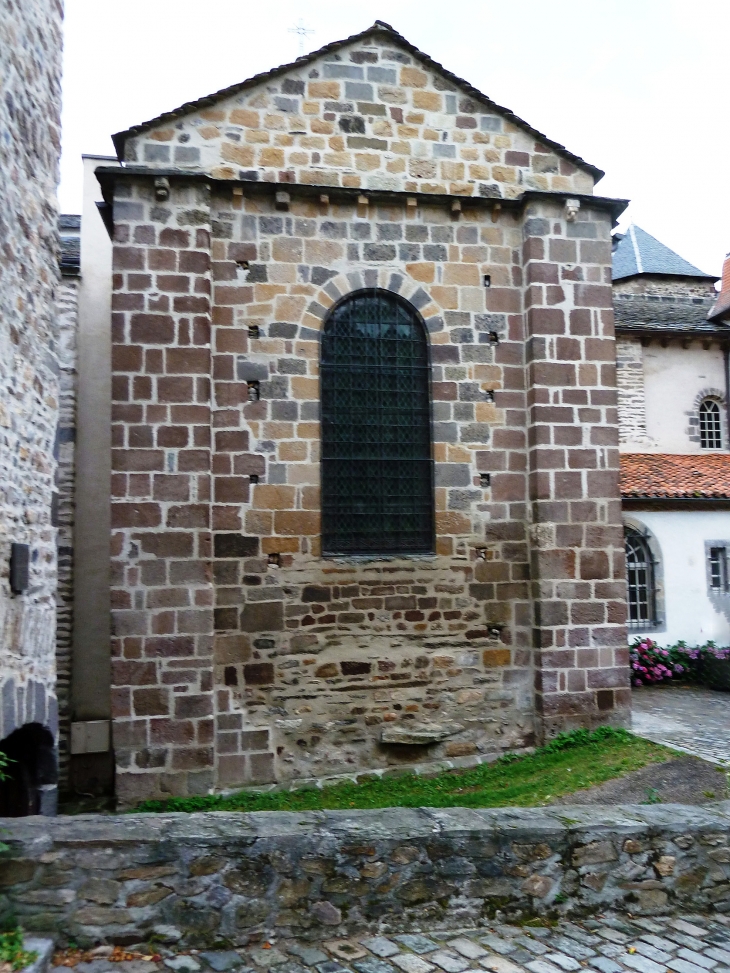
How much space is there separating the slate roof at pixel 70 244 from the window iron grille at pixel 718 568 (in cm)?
1138

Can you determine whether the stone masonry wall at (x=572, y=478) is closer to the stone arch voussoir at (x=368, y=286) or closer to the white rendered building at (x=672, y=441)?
the stone arch voussoir at (x=368, y=286)

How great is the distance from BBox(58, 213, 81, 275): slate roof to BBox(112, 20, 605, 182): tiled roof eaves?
6.44ft

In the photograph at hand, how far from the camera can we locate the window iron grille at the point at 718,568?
45.3 feet

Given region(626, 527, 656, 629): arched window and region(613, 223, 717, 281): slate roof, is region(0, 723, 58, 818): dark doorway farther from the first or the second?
region(613, 223, 717, 281): slate roof

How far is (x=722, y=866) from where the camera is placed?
14.1 ft

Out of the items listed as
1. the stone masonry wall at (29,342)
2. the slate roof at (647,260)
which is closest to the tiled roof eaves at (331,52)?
the stone masonry wall at (29,342)

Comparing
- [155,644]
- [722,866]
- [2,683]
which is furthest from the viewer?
[155,644]

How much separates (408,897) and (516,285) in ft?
21.4

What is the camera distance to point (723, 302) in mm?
18516

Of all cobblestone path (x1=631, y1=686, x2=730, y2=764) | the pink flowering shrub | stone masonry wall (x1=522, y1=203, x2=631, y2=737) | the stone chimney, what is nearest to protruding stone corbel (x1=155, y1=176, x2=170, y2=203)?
stone masonry wall (x1=522, y1=203, x2=631, y2=737)

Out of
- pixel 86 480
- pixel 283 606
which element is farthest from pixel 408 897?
pixel 86 480

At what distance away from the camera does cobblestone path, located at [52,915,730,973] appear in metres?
3.58

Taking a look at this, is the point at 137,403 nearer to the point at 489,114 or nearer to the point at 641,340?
the point at 489,114

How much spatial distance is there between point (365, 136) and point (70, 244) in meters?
4.81
